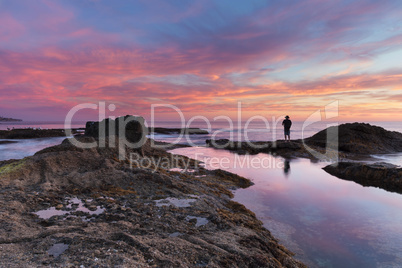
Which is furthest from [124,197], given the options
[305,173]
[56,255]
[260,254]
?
[305,173]

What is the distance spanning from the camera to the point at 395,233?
20.4ft

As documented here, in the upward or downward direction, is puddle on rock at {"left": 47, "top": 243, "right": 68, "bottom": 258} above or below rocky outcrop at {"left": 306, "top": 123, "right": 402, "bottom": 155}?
below

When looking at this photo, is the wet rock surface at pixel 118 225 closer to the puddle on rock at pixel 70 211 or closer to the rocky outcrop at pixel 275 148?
the puddle on rock at pixel 70 211

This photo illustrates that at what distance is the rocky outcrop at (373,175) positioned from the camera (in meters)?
10.7

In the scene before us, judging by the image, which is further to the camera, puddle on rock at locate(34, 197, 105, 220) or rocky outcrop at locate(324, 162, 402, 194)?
rocky outcrop at locate(324, 162, 402, 194)

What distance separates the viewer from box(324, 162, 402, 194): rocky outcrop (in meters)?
10.7

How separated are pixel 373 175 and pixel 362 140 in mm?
14713

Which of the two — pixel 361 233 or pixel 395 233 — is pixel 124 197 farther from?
pixel 395 233

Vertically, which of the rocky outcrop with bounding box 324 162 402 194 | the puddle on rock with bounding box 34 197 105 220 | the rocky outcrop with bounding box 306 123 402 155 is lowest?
the rocky outcrop with bounding box 324 162 402 194

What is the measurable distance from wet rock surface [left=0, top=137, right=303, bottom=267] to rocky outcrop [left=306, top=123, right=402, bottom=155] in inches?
774

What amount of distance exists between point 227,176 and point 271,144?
14489mm

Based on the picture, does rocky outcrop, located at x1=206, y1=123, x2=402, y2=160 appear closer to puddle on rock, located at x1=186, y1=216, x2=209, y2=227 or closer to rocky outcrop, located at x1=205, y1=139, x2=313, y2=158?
rocky outcrop, located at x1=205, y1=139, x2=313, y2=158

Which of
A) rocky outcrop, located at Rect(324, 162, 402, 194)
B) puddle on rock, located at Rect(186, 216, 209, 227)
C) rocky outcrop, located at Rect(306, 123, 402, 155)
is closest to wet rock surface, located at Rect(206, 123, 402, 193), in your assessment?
rocky outcrop, located at Rect(306, 123, 402, 155)

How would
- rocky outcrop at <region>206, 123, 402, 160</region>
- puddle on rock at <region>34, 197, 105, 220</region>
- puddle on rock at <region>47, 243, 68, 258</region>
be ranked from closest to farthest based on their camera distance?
puddle on rock at <region>47, 243, 68, 258</region> → puddle on rock at <region>34, 197, 105, 220</region> → rocky outcrop at <region>206, 123, 402, 160</region>
